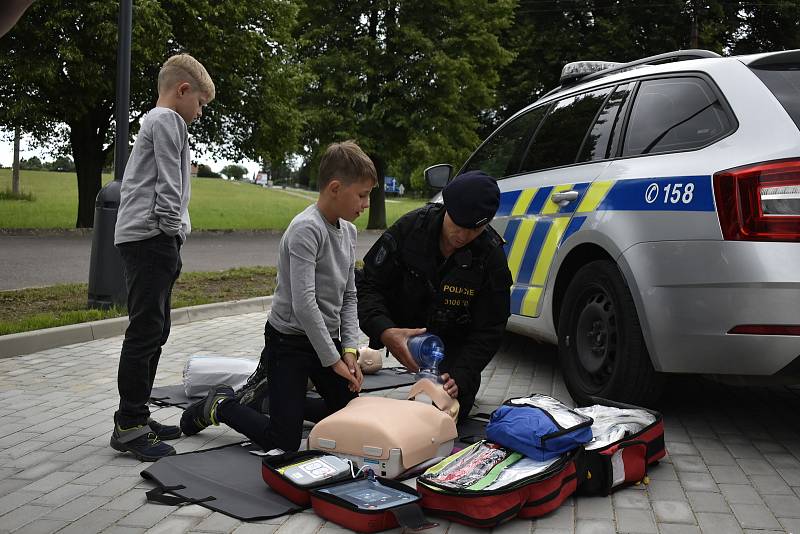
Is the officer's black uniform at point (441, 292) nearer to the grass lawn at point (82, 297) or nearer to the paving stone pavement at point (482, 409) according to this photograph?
the paving stone pavement at point (482, 409)

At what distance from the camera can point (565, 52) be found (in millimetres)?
28328

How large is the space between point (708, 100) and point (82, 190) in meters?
18.5

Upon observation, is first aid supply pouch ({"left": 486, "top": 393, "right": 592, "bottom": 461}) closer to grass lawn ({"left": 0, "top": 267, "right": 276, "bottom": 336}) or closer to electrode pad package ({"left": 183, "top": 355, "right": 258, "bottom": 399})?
electrode pad package ({"left": 183, "top": 355, "right": 258, "bottom": 399})

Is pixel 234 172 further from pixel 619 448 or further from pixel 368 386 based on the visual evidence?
pixel 619 448

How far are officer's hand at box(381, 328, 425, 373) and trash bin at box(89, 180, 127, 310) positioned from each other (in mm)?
3974

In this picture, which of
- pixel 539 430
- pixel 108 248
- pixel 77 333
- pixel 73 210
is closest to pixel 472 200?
pixel 539 430

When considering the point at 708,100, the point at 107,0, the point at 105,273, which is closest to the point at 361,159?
the point at 708,100

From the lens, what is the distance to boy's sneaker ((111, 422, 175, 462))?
3.82 m

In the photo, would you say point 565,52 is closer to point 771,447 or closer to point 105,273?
point 105,273

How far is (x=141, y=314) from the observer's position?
3.84 metres

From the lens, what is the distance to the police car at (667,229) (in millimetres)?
3600

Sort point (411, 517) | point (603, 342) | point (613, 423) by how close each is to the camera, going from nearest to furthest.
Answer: point (411, 517) < point (613, 423) < point (603, 342)

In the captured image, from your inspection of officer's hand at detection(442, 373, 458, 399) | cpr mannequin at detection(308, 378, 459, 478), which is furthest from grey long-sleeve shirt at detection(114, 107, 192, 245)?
officer's hand at detection(442, 373, 458, 399)

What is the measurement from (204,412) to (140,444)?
328mm
